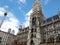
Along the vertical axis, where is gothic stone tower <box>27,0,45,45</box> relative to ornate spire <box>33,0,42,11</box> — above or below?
below

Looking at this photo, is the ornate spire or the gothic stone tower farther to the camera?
the ornate spire

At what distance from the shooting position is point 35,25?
4906 centimetres

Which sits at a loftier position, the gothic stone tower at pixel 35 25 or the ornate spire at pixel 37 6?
the ornate spire at pixel 37 6

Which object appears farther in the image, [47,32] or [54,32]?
[47,32]

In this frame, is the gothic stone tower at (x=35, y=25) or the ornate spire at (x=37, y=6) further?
the ornate spire at (x=37, y=6)

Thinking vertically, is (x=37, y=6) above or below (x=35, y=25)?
above

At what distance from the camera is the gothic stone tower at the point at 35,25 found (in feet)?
149

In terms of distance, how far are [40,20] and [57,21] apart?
9734 mm

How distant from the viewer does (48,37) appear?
43500mm

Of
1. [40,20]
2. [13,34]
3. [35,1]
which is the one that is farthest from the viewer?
[13,34]

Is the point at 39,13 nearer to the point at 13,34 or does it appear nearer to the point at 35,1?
the point at 35,1

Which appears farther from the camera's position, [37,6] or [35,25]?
[37,6]

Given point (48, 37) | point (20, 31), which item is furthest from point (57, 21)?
point (20, 31)

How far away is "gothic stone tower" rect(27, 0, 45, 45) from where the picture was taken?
149ft
